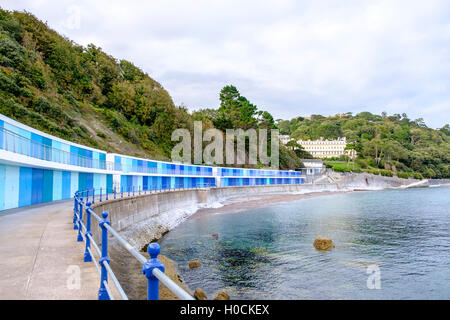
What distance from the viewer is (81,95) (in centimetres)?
6019

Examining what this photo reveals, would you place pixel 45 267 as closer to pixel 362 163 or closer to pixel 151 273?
pixel 151 273

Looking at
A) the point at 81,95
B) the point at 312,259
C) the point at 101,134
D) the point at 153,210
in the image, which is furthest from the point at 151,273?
the point at 81,95

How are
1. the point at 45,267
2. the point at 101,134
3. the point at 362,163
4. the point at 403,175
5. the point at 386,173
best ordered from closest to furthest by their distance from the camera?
the point at 45,267
the point at 101,134
the point at 386,173
the point at 403,175
the point at 362,163

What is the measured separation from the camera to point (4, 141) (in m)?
16.2

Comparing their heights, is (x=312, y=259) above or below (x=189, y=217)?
below

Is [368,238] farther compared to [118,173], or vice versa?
[118,173]

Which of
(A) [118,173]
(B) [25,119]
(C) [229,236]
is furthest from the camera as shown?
(B) [25,119]

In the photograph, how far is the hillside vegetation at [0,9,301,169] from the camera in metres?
42.2

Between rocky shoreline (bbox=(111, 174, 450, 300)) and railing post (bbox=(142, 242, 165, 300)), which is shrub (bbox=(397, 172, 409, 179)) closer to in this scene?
rocky shoreline (bbox=(111, 174, 450, 300))

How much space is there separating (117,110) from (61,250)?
62.2 m

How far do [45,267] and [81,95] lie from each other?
195 ft

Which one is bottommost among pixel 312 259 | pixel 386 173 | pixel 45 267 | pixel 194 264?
pixel 312 259

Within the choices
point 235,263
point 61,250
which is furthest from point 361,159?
point 61,250
